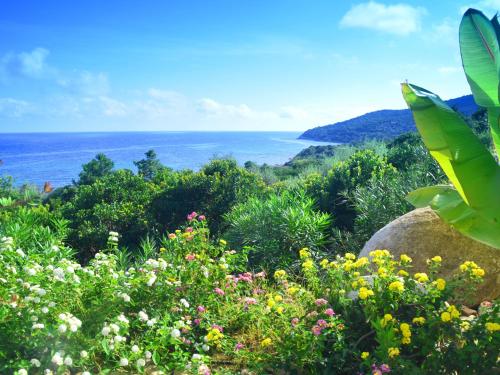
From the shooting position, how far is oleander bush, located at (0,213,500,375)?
3057mm

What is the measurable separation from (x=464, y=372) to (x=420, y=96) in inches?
75.7

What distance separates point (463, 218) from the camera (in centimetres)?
416

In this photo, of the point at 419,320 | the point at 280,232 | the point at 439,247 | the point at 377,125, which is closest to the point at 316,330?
the point at 419,320

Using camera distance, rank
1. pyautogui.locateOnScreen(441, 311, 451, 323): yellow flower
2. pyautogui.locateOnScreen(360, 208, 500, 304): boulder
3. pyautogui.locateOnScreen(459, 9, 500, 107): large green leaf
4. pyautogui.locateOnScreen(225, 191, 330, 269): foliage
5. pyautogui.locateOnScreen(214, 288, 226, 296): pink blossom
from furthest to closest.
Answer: pyautogui.locateOnScreen(225, 191, 330, 269): foliage < pyautogui.locateOnScreen(360, 208, 500, 304): boulder < pyautogui.locateOnScreen(214, 288, 226, 296): pink blossom < pyautogui.locateOnScreen(459, 9, 500, 107): large green leaf < pyautogui.locateOnScreen(441, 311, 451, 323): yellow flower

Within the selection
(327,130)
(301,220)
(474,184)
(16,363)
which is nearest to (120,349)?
(16,363)

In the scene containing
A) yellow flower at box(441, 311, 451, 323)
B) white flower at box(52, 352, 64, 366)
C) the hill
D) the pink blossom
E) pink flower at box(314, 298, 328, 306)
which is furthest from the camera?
the hill

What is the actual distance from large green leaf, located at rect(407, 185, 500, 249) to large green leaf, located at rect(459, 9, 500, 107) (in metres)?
0.96

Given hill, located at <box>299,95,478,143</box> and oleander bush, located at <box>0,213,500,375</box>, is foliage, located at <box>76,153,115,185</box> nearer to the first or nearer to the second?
hill, located at <box>299,95,478,143</box>

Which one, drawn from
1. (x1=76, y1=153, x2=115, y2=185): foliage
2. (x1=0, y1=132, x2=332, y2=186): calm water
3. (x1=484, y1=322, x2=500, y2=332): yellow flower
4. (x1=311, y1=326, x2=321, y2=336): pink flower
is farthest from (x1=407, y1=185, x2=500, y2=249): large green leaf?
(x1=76, y1=153, x2=115, y2=185): foliage

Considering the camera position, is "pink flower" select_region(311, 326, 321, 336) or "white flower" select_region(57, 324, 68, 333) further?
"pink flower" select_region(311, 326, 321, 336)

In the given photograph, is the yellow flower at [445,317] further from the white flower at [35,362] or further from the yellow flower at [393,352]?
the white flower at [35,362]

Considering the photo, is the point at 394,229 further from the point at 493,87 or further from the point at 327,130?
the point at 327,130

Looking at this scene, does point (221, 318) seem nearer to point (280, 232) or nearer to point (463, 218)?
point (463, 218)

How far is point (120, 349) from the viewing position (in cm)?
336
